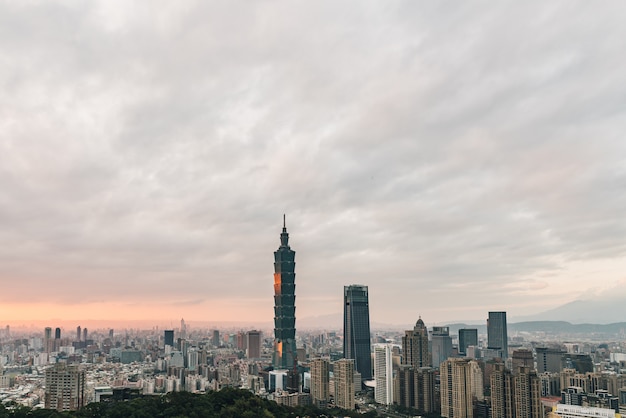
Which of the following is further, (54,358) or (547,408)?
(54,358)

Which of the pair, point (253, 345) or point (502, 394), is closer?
point (502, 394)

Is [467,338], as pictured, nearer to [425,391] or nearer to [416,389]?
[416,389]

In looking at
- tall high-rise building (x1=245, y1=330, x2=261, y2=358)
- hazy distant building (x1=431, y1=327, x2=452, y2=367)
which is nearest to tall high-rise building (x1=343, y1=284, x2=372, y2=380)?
hazy distant building (x1=431, y1=327, x2=452, y2=367)

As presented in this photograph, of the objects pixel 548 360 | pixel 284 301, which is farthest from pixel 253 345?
pixel 548 360

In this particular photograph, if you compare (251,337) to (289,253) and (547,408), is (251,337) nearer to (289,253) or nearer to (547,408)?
(289,253)

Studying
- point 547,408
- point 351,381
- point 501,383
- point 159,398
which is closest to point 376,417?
point 351,381

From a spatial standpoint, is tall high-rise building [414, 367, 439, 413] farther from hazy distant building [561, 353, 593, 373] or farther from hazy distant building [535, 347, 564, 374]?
hazy distant building [535, 347, 564, 374]
